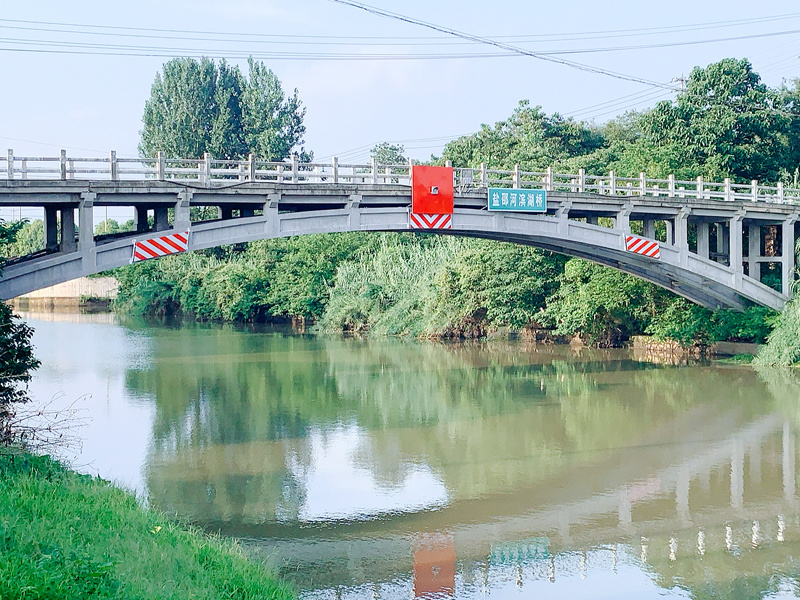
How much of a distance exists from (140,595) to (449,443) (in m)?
10.0

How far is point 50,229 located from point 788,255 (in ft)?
64.4

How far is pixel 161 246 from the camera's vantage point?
1745 centimetres

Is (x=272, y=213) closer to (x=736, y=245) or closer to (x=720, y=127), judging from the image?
(x=736, y=245)

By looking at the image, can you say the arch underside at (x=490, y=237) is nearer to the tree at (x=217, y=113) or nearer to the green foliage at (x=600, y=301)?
the green foliage at (x=600, y=301)

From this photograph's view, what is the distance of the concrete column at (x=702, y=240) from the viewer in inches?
958

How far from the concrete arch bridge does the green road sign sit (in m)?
0.31

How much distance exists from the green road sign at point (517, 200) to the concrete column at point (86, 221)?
924cm

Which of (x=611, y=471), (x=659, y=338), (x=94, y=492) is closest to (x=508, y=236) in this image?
(x=659, y=338)

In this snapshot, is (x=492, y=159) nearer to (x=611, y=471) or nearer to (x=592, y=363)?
(x=592, y=363)

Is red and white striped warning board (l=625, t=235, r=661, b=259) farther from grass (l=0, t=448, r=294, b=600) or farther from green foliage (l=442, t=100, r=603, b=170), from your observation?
grass (l=0, t=448, r=294, b=600)

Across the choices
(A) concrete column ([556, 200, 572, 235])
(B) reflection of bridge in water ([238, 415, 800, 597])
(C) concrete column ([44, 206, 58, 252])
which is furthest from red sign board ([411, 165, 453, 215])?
(B) reflection of bridge in water ([238, 415, 800, 597])

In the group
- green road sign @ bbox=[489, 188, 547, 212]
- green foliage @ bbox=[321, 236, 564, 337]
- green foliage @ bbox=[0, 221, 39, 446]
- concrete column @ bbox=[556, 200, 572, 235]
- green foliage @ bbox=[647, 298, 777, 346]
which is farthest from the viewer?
green foliage @ bbox=[321, 236, 564, 337]

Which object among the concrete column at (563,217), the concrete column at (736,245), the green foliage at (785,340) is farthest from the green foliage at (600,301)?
the concrete column at (563,217)

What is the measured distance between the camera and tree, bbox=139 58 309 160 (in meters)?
49.5
